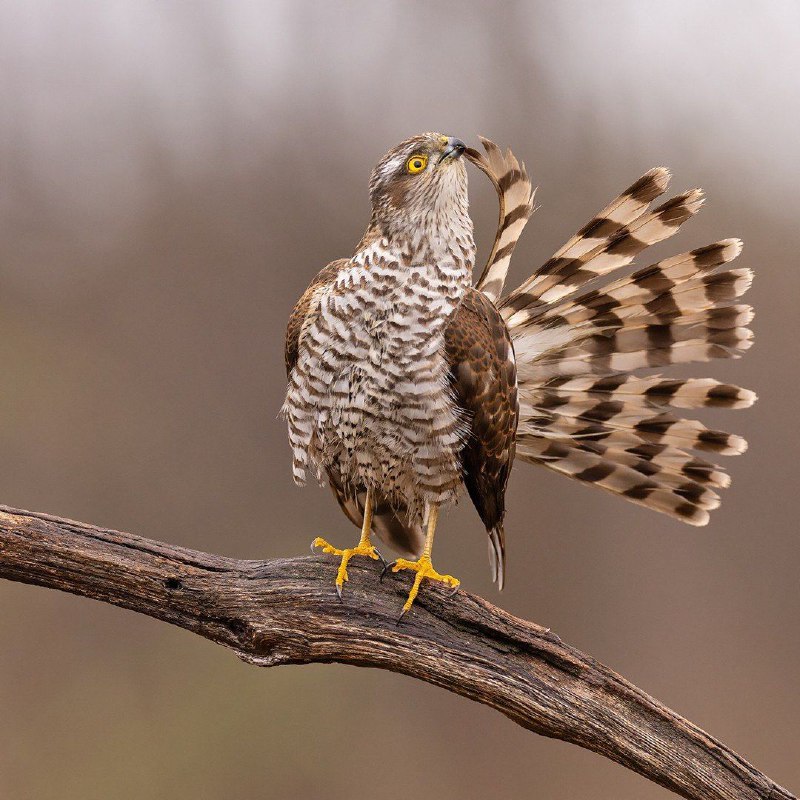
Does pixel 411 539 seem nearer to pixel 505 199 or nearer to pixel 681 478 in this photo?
pixel 681 478

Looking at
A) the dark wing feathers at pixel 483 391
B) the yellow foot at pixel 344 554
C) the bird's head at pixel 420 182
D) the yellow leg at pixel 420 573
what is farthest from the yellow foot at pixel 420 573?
the bird's head at pixel 420 182

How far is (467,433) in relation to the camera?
2.51 m

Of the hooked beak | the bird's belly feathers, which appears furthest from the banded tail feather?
the bird's belly feathers

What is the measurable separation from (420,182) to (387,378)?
1.76ft

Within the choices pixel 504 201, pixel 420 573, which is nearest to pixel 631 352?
pixel 504 201

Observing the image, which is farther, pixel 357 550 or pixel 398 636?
pixel 357 550

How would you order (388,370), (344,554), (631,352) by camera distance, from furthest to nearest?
(631,352)
(344,554)
(388,370)

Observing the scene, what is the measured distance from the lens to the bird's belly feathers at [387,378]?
2461 millimetres

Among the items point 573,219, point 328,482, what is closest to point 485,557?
point 573,219

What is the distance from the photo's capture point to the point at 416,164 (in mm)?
2543

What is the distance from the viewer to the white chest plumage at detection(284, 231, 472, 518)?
2.46 m

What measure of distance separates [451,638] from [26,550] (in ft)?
3.66

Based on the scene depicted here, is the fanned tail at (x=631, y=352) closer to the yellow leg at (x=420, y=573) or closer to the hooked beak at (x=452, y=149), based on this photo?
the hooked beak at (x=452, y=149)

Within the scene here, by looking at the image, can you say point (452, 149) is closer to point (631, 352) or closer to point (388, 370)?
point (388, 370)
